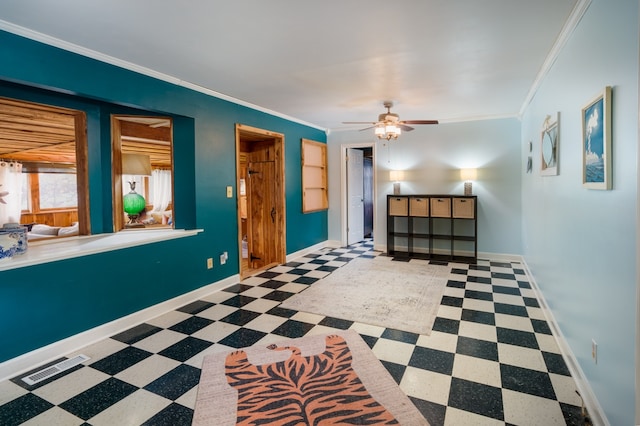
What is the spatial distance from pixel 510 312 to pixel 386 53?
2811mm

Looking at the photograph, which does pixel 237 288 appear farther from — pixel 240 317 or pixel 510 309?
pixel 510 309

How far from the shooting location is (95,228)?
332cm

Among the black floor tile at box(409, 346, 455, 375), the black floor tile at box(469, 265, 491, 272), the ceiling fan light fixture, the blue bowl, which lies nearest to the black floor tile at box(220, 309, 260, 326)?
the black floor tile at box(409, 346, 455, 375)

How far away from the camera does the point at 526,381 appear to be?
7.20 ft

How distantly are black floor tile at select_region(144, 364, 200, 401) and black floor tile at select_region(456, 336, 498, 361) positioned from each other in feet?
6.59

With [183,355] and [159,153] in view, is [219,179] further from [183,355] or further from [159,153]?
[183,355]

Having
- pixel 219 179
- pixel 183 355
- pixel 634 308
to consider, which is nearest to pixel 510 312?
pixel 634 308

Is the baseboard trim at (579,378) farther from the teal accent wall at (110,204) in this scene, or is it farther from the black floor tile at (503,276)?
the teal accent wall at (110,204)

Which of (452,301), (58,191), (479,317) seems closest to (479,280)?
(452,301)

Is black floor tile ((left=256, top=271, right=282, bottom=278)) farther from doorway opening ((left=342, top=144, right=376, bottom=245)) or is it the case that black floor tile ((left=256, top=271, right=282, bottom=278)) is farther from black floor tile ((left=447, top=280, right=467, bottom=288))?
black floor tile ((left=447, top=280, right=467, bottom=288))

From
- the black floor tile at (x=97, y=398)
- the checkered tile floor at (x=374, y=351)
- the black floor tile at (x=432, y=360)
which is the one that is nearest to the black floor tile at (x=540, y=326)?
the checkered tile floor at (x=374, y=351)

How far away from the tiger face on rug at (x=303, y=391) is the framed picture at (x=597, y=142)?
1703mm

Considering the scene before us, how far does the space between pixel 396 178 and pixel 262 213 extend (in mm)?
2548

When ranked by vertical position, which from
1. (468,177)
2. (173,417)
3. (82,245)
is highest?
(468,177)
